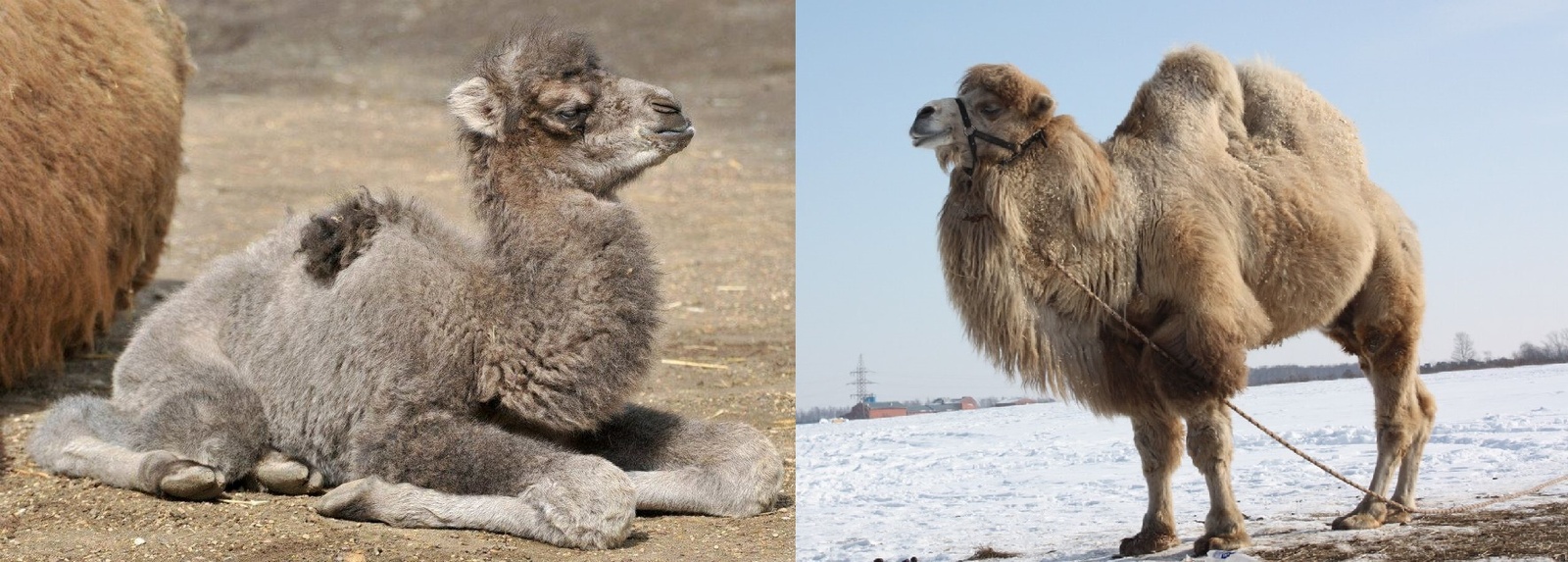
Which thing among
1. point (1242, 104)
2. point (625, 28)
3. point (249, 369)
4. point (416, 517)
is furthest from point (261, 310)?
point (625, 28)

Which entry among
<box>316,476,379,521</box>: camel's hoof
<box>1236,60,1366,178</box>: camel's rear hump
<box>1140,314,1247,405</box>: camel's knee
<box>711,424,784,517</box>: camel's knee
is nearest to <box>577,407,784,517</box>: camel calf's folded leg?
<box>711,424,784,517</box>: camel's knee

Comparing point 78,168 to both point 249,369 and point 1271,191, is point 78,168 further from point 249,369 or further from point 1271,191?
point 1271,191

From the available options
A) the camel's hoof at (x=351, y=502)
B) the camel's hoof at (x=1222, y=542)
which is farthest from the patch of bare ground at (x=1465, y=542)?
the camel's hoof at (x=351, y=502)

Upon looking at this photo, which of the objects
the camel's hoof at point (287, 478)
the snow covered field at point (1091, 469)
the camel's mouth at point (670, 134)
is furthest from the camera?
the camel's hoof at point (287, 478)

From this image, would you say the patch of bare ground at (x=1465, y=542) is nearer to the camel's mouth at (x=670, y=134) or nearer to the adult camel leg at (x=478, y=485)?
the adult camel leg at (x=478, y=485)

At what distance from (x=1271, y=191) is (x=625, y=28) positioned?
1054 centimetres

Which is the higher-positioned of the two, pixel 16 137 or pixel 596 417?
pixel 16 137

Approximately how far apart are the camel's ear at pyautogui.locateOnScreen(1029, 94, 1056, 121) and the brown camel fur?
2.64m

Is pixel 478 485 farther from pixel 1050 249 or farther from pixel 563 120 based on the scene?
pixel 1050 249

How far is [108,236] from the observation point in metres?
4.50

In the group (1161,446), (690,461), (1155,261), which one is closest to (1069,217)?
(1155,261)

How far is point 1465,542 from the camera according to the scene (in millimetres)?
2602

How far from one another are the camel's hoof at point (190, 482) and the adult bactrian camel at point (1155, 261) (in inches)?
59.2

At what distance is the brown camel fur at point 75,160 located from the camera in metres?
4.02
